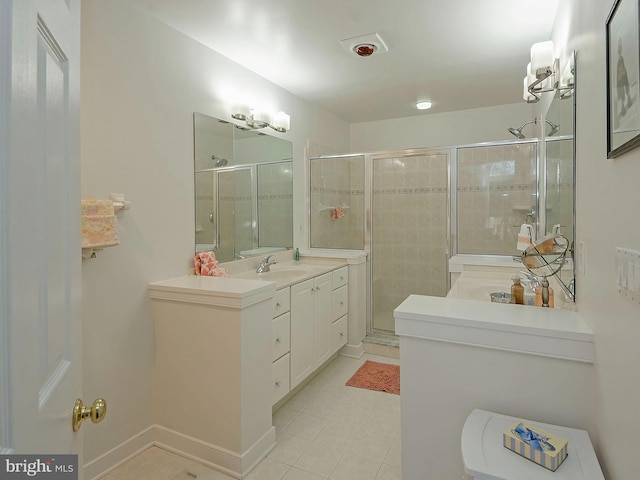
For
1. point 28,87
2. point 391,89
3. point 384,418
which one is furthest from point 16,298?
point 391,89

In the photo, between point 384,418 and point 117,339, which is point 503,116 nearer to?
point 384,418

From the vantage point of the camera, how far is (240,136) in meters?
2.82

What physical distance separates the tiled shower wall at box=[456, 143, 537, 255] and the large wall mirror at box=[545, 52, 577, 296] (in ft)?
3.99

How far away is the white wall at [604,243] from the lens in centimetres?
84

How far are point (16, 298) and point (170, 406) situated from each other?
191 cm

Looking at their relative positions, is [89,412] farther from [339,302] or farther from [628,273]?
[339,302]

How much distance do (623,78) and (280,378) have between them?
220 centimetres

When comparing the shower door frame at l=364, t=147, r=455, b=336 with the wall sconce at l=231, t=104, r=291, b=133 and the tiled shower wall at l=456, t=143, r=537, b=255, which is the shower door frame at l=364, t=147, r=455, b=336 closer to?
the tiled shower wall at l=456, t=143, r=537, b=255

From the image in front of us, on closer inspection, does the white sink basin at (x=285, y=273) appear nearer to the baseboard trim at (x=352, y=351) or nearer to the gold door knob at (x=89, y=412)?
the baseboard trim at (x=352, y=351)

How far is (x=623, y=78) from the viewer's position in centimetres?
88

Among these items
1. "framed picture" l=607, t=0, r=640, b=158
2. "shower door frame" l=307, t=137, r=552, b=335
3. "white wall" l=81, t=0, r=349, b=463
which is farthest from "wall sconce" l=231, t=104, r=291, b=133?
"framed picture" l=607, t=0, r=640, b=158

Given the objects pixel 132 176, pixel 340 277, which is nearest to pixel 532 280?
pixel 340 277

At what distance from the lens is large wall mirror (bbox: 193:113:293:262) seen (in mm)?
2494

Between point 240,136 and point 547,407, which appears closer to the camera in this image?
point 547,407
